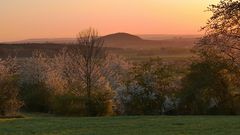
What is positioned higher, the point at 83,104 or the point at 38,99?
the point at 83,104

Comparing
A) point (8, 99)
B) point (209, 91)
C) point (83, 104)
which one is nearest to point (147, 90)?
point (209, 91)

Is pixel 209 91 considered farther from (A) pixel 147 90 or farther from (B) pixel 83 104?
(B) pixel 83 104

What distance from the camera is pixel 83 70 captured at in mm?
68312

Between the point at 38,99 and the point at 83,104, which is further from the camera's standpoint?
the point at 38,99

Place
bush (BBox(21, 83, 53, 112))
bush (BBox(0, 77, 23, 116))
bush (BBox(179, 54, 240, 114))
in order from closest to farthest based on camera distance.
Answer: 1. bush (BBox(0, 77, 23, 116))
2. bush (BBox(179, 54, 240, 114))
3. bush (BBox(21, 83, 53, 112))

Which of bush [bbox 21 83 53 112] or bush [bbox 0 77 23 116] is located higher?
bush [bbox 0 77 23 116]

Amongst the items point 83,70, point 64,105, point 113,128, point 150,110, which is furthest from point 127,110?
point 113,128

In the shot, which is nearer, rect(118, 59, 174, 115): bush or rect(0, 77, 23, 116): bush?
rect(0, 77, 23, 116): bush

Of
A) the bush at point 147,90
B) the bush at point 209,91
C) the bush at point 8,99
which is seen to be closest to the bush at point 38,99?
the bush at point 8,99

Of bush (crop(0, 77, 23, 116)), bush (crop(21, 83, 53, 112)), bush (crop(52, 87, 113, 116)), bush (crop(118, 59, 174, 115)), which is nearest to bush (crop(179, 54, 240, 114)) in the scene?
bush (crop(118, 59, 174, 115))

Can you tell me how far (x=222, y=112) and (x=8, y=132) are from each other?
30.1 meters

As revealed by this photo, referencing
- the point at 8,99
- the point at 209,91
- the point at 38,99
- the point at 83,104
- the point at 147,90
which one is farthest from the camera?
the point at 38,99

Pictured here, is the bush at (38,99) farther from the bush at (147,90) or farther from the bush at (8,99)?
the bush at (147,90)

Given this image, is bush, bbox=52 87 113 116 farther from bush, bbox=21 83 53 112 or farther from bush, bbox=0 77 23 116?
bush, bbox=21 83 53 112
